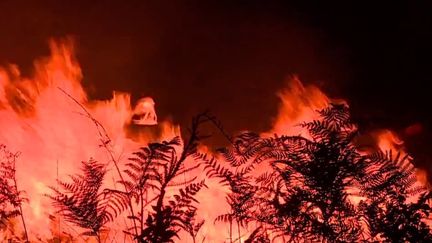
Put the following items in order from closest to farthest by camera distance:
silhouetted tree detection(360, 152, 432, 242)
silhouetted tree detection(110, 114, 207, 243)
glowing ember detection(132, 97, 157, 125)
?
silhouetted tree detection(110, 114, 207, 243), silhouetted tree detection(360, 152, 432, 242), glowing ember detection(132, 97, 157, 125)

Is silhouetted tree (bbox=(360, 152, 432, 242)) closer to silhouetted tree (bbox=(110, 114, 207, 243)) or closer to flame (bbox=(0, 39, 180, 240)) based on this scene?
silhouetted tree (bbox=(110, 114, 207, 243))

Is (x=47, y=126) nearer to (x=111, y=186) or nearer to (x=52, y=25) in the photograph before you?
(x=111, y=186)

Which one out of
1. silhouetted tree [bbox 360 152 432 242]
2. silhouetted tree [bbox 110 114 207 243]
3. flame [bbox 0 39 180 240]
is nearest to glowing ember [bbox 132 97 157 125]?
flame [bbox 0 39 180 240]

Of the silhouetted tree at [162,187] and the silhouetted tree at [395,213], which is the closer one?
the silhouetted tree at [162,187]

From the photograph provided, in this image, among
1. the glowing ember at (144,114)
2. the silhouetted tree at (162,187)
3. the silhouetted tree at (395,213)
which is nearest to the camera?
the silhouetted tree at (162,187)

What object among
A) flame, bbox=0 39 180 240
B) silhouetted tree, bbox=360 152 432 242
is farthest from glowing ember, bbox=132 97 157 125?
silhouetted tree, bbox=360 152 432 242

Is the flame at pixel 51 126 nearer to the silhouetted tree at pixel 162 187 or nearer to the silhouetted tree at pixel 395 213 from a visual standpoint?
the silhouetted tree at pixel 162 187

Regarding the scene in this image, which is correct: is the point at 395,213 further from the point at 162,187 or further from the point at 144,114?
the point at 144,114

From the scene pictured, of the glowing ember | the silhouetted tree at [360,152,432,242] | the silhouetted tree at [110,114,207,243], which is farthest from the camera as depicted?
the glowing ember

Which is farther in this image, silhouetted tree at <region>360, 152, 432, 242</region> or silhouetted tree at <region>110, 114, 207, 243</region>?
silhouetted tree at <region>360, 152, 432, 242</region>

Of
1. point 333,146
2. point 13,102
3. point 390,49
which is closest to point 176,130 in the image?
point 13,102

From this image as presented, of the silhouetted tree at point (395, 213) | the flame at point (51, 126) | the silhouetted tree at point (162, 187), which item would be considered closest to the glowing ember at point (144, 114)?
the flame at point (51, 126)

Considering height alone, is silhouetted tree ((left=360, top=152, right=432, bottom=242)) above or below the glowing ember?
below

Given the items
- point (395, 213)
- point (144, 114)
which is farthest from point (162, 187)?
point (144, 114)
